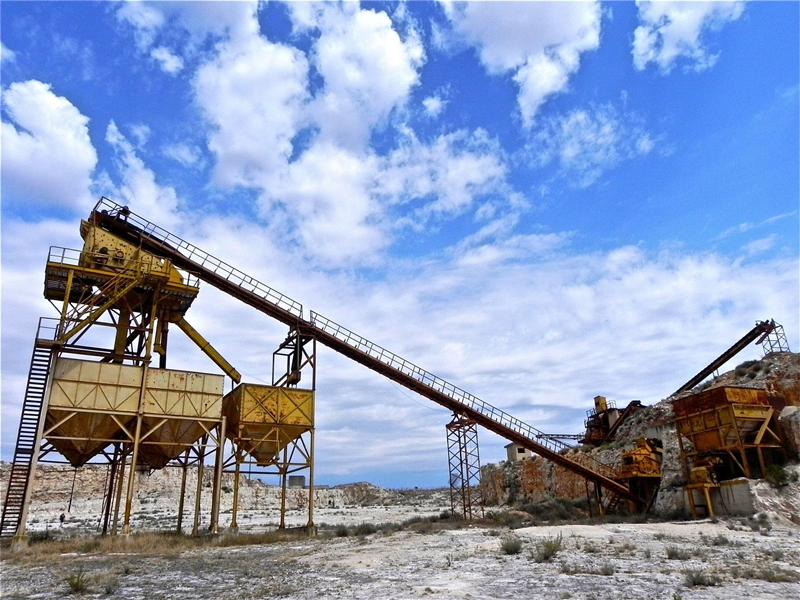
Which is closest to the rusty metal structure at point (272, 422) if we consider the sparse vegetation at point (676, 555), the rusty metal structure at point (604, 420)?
the sparse vegetation at point (676, 555)

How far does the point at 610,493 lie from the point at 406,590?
87.9 feet

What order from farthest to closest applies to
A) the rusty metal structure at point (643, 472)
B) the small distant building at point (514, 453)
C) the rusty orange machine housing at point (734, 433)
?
the small distant building at point (514, 453) < the rusty metal structure at point (643, 472) < the rusty orange machine housing at point (734, 433)

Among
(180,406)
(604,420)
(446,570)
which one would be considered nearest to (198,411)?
A: (180,406)

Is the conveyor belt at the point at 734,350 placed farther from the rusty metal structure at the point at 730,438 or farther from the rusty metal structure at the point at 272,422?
the rusty metal structure at the point at 272,422

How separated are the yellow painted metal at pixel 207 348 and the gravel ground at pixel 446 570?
8717 mm

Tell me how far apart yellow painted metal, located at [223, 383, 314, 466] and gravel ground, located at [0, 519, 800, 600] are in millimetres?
6805

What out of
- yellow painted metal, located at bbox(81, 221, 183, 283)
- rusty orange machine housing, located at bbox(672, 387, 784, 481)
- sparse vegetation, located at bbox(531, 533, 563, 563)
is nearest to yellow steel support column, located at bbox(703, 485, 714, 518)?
rusty orange machine housing, located at bbox(672, 387, 784, 481)

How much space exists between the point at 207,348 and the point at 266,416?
424 centimetres

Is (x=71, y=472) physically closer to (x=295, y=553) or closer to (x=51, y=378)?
(x=51, y=378)

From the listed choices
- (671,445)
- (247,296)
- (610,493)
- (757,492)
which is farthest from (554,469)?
(247,296)

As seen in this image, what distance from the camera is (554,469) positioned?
147 ft

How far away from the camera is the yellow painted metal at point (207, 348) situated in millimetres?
25531

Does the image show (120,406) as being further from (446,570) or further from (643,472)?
(643,472)

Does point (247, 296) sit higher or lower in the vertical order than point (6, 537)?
higher
